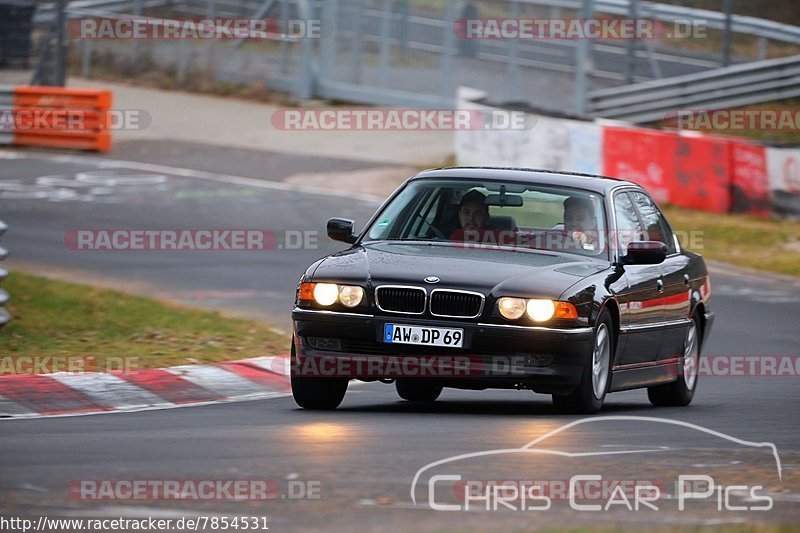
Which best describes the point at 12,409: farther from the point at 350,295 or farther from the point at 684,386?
the point at 684,386

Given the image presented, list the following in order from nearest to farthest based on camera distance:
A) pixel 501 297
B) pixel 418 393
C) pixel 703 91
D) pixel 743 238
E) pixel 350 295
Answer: pixel 501 297, pixel 350 295, pixel 418 393, pixel 743 238, pixel 703 91

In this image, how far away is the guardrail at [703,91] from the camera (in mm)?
30750

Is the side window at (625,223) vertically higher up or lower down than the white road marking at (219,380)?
higher up

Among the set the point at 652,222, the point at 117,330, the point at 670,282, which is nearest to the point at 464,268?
the point at 670,282

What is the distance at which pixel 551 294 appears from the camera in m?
8.83

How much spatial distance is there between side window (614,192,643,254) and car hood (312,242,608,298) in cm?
47

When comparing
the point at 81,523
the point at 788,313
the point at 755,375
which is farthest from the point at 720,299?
the point at 81,523

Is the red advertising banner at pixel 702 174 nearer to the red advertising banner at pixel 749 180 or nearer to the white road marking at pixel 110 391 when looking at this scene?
the red advertising banner at pixel 749 180

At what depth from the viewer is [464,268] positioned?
9086mm

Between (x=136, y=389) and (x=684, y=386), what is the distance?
3688mm

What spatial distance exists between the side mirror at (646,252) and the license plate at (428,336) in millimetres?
1533

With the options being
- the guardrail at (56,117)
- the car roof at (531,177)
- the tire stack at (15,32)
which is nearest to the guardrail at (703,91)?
the guardrail at (56,117)

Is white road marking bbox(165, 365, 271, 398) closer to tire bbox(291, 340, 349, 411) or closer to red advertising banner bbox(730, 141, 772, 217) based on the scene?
tire bbox(291, 340, 349, 411)

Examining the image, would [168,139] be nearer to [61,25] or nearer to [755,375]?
[61,25]
